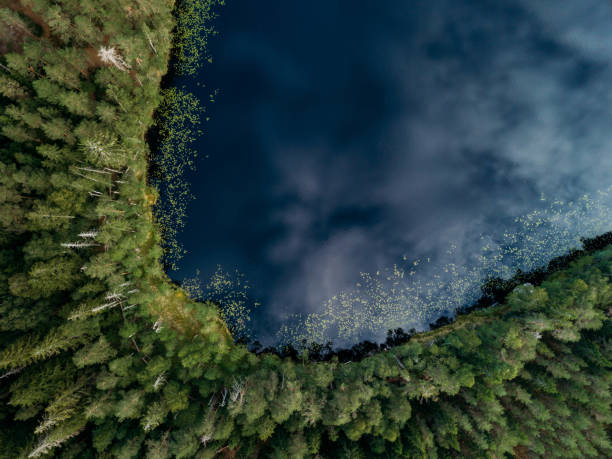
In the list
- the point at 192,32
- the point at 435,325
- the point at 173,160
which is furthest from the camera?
the point at 435,325

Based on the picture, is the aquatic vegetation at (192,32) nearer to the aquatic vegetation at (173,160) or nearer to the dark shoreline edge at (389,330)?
the dark shoreline edge at (389,330)

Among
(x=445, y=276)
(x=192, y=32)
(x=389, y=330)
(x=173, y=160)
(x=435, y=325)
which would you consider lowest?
(x=435, y=325)

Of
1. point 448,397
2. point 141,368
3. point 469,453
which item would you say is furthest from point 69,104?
point 469,453

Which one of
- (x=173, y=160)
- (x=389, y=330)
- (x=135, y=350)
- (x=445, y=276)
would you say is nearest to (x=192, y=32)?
(x=173, y=160)

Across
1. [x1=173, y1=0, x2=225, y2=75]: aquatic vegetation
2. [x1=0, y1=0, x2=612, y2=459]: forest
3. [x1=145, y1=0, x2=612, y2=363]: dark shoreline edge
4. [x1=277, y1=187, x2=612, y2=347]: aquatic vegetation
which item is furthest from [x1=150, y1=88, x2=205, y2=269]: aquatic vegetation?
[x1=277, y1=187, x2=612, y2=347]: aquatic vegetation

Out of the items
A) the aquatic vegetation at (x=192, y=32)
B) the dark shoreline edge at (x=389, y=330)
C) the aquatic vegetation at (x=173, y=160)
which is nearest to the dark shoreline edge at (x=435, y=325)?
the dark shoreline edge at (x=389, y=330)

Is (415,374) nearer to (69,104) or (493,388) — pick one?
(493,388)

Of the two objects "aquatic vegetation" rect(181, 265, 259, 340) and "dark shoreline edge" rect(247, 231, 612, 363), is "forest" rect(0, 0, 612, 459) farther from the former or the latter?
"aquatic vegetation" rect(181, 265, 259, 340)

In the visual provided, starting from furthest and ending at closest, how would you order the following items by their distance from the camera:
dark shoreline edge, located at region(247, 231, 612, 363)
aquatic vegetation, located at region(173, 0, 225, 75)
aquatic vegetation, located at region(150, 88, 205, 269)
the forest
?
dark shoreline edge, located at region(247, 231, 612, 363) < aquatic vegetation, located at region(150, 88, 205, 269) < aquatic vegetation, located at region(173, 0, 225, 75) < the forest

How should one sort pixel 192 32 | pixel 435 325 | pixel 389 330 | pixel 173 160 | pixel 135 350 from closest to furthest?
1. pixel 135 350
2. pixel 192 32
3. pixel 173 160
4. pixel 435 325
5. pixel 389 330

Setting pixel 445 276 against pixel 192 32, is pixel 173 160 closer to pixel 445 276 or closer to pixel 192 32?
pixel 192 32
